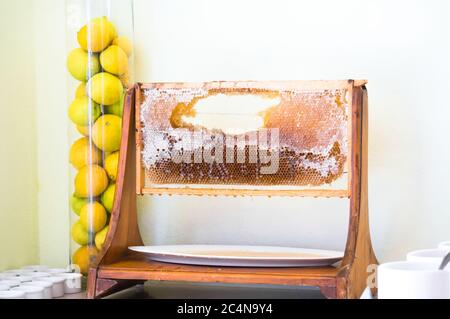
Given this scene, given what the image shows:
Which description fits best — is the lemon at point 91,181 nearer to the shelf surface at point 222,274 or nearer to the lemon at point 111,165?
the lemon at point 111,165

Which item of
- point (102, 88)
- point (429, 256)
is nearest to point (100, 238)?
point (102, 88)

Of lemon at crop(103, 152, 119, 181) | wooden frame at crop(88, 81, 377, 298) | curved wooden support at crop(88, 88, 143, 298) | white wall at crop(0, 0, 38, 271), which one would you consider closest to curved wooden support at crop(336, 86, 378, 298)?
wooden frame at crop(88, 81, 377, 298)

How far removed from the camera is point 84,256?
185 centimetres

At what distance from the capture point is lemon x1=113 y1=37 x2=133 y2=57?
74.7 inches

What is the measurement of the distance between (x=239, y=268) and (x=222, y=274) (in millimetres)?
70

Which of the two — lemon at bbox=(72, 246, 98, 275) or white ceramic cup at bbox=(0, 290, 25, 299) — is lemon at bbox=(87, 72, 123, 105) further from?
white ceramic cup at bbox=(0, 290, 25, 299)

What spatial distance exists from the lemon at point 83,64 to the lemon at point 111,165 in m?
0.22

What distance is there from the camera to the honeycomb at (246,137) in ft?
5.25

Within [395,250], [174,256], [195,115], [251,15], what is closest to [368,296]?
[174,256]

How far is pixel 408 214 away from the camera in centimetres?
186

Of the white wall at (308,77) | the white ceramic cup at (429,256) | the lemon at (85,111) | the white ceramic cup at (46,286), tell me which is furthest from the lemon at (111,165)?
the white ceramic cup at (429,256)

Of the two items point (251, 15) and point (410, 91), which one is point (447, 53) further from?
point (251, 15)

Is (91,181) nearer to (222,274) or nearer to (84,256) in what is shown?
(84,256)
